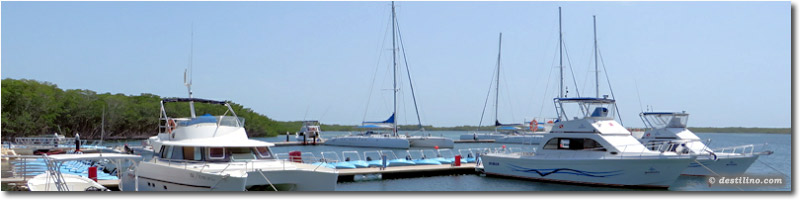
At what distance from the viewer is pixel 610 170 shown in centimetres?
2189

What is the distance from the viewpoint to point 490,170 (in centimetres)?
2602

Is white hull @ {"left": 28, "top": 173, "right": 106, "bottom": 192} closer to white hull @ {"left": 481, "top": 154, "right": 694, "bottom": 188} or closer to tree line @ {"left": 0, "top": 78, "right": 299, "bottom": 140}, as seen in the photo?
white hull @ {"left": 481, "top": 154, "right": 694, "bottom": 188}

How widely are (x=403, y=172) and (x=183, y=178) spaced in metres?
12.0

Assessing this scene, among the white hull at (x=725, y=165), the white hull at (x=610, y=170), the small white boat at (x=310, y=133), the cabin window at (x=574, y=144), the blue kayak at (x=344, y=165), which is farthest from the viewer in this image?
the small white boat at (x=310, y=133)

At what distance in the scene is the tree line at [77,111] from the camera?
196 ft

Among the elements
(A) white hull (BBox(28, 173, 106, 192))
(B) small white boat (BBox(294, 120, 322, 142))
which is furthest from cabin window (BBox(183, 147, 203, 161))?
(B) small white boat (BBox(294, 120, 322, 142))

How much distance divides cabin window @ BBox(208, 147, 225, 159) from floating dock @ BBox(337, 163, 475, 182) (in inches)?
334

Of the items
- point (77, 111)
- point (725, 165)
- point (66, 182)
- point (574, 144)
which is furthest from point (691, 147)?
point (77, 111)

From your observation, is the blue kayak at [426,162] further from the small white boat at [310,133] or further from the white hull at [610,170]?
the small white boat at [310,133]

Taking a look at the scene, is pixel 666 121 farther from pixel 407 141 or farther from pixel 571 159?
pixel 407 141

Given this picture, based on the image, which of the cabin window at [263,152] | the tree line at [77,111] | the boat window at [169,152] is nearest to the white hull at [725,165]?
the cabin window at [263,152]

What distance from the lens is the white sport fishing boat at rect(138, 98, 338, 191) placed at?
14633mm

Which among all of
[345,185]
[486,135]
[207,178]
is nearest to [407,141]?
[486,135]

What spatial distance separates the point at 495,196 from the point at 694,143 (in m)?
18.0
